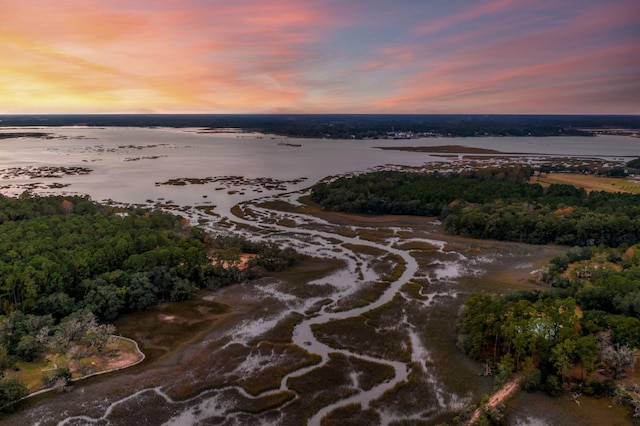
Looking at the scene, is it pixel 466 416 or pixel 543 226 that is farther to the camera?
pixel 543 226

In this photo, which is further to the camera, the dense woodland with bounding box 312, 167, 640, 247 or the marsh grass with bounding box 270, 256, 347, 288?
the dense woodland with bounding box 312, 167, 640, 247

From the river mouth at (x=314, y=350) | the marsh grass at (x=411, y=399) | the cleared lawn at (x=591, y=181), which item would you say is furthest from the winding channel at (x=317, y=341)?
the cleared lawn at (x=591, y=181)

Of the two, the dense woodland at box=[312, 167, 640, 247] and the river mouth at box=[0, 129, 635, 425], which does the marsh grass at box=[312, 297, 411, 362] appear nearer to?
the river mouth at box=[0, 129, 635, 425]

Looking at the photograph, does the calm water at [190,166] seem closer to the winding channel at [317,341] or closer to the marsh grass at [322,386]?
the winding channel at [317,341]

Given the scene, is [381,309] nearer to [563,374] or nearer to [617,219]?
[563,374]

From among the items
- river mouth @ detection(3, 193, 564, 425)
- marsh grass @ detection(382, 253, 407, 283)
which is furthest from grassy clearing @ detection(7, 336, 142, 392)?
marsh grass @ detection(382, 253, 407, 283)

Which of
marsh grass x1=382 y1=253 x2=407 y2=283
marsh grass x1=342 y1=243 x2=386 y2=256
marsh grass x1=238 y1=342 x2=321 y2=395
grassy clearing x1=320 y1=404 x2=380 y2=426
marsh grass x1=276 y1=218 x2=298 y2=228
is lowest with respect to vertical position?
grassy clearing x1=320 y1=404 x2=380 y2=426

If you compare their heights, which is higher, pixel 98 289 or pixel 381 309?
pixel 98 289

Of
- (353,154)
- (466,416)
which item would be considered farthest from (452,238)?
(353,154)
